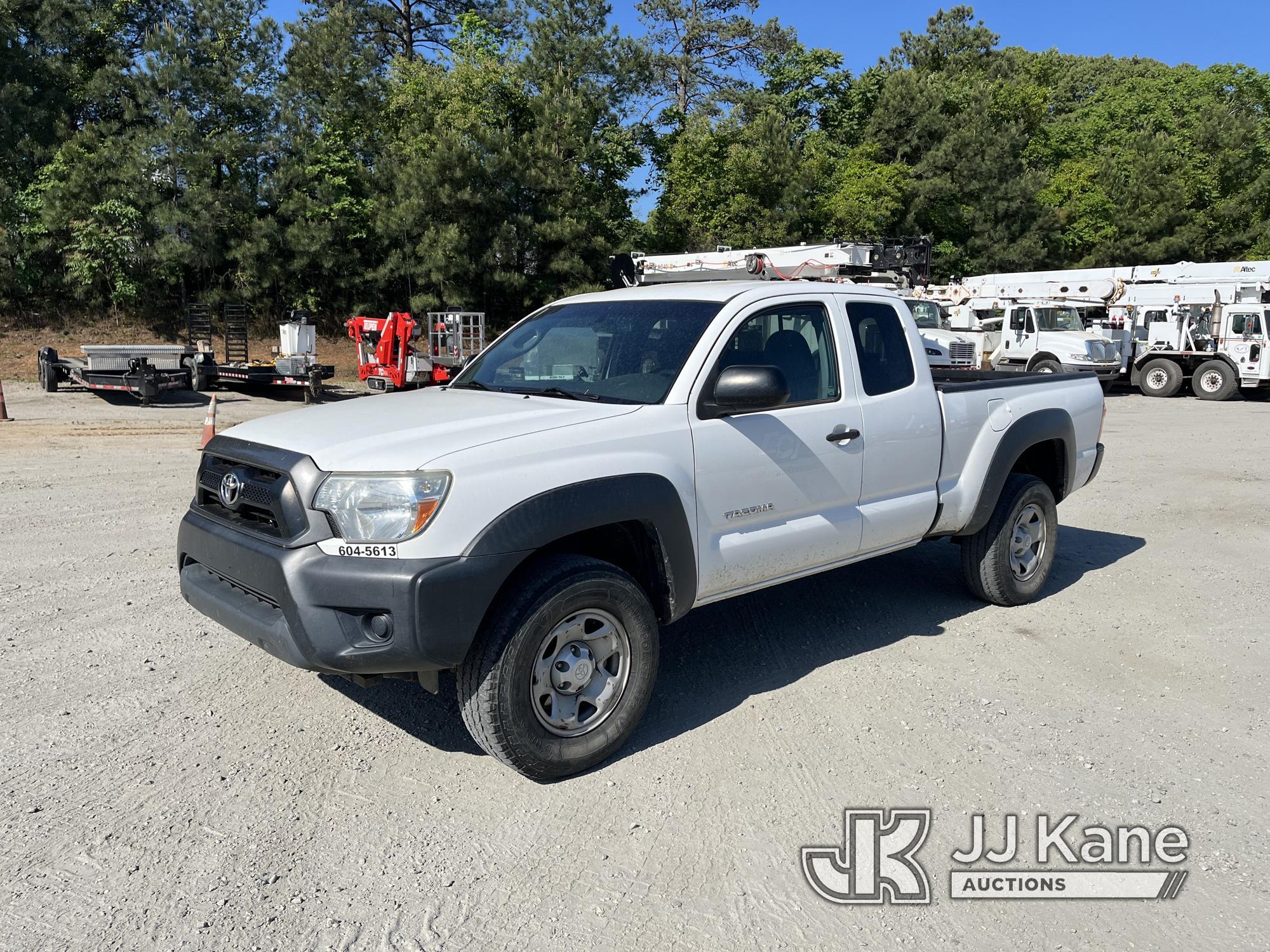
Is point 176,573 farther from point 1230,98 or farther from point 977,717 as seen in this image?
point 1230,98

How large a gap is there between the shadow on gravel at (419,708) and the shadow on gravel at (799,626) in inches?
29.3

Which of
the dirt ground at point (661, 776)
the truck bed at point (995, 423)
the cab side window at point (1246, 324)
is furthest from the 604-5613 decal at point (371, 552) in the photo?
the cab side window at point (1246, 324)

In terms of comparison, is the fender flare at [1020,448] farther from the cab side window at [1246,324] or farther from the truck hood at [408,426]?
the cab side window at [1246,324]

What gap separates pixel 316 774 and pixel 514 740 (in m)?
0.85

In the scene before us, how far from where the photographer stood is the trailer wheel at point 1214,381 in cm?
2366

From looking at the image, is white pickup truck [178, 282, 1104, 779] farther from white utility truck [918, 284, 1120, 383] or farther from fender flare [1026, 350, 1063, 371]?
fender flare [1026, 350, 1063, 371]

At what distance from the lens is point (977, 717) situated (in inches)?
173

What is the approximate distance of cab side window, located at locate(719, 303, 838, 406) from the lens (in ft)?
14.8

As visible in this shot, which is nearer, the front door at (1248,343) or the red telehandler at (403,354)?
the red telehandler at (403,354)

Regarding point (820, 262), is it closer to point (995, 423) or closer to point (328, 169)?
point (995, 423)

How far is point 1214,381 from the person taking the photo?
946 inches

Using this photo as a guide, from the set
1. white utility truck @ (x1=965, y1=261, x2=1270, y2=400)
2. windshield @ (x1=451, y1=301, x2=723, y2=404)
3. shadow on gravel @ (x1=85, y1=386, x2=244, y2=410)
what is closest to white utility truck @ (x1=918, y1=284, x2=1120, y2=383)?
white utility truck @ (x1=965, y1=261, x2=1270, y2=400)

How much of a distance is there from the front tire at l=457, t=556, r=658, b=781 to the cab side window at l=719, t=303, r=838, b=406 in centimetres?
130

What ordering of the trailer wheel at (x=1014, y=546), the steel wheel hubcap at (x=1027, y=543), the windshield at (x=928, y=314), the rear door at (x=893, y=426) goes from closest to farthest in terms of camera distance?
the rear door at (x=893, y=426) → the trailer wheel at (x=1014, y=546) → the steel wheel hubcap at (x=1027, y=543) → the windshield at (x=928, y=314)
